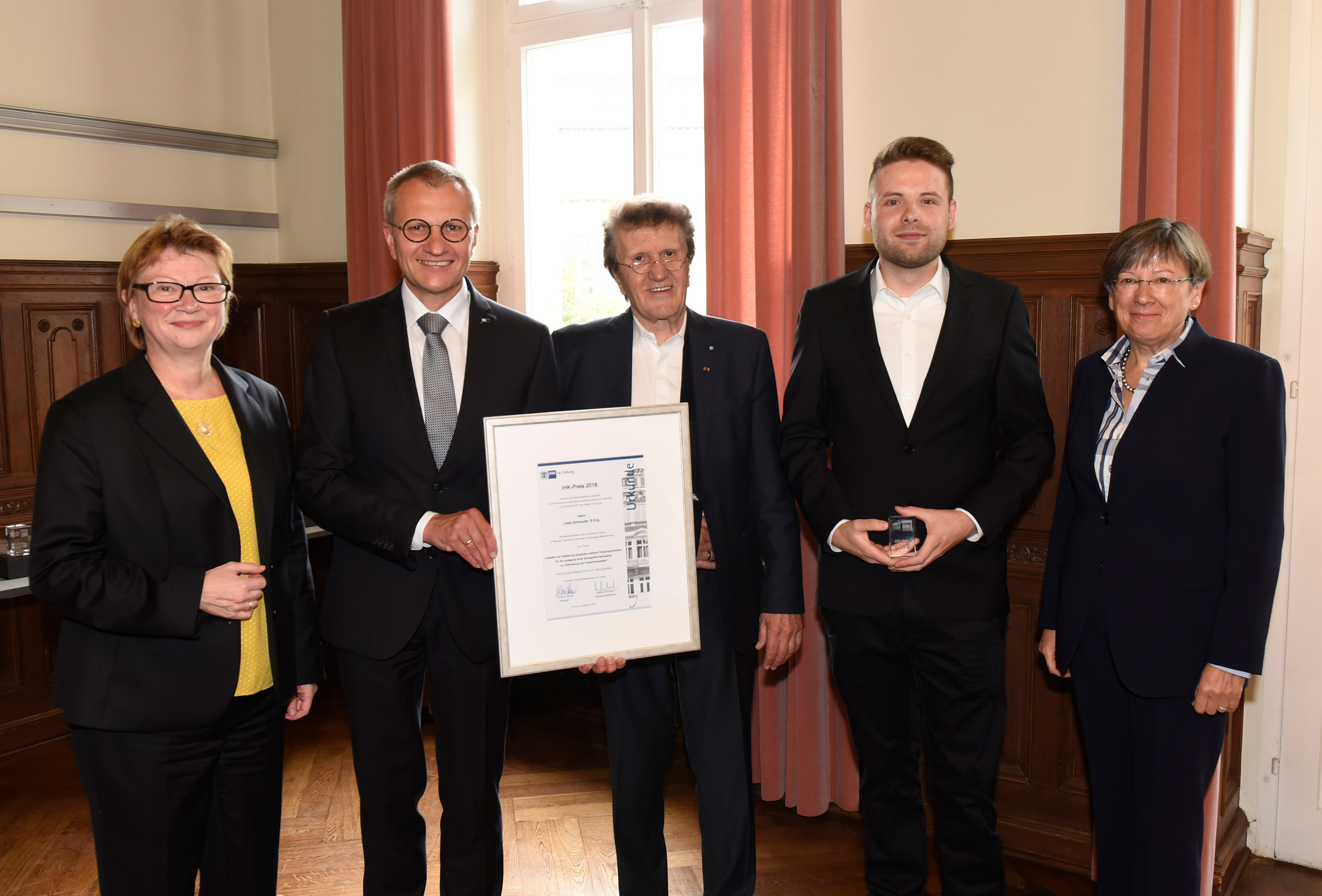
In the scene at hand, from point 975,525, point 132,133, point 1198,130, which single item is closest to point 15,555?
point 132,133

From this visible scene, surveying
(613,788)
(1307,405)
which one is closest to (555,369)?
(613,788)

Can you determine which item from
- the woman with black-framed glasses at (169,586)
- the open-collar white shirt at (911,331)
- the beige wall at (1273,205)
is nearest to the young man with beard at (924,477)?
the open-collar white shirt at (911,331)

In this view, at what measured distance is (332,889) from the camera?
3.08 meters

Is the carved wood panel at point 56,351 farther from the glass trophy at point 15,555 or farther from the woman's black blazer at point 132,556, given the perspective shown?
the woman's black blazer at point 132,556

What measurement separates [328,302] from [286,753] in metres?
2.20

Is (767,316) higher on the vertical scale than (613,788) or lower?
higher

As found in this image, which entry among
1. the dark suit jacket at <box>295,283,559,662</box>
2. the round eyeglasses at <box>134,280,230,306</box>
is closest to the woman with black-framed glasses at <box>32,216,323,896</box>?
the round eyeglasses at <box>134,280,230,306</box>

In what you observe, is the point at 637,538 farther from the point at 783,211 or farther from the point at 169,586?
the point at 783,211

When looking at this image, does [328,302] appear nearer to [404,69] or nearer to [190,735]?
[404,69]

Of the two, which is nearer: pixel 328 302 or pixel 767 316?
pixel 767 316

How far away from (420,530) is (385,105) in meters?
2.95

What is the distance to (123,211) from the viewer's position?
15.0ft

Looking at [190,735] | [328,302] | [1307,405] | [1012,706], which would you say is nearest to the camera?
[190,735]

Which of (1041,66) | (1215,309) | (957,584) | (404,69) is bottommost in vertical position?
(957,584)
